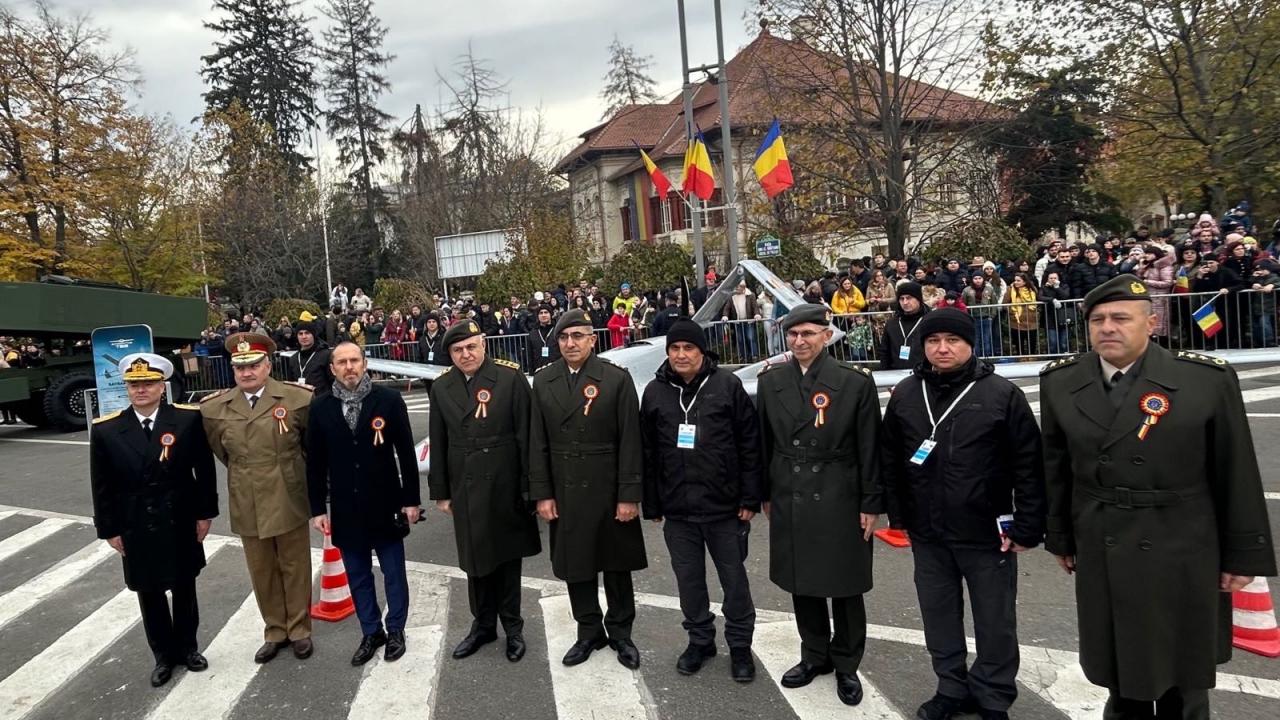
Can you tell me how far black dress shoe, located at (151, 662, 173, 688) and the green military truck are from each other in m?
13.8

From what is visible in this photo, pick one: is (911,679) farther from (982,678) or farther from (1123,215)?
(1123,215)

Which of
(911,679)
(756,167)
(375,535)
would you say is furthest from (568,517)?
(756,167)

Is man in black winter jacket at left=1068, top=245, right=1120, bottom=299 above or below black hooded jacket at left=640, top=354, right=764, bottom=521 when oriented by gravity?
above

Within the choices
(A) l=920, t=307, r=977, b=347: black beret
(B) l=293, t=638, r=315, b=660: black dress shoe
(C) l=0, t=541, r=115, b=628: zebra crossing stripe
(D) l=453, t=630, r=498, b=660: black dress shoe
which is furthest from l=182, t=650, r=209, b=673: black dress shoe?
(A) l=920, t=307, r=977, b=347: black beret

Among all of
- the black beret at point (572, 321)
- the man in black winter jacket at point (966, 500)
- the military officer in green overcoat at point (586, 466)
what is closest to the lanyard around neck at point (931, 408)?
the man in black winter jacket at point (966, 500)

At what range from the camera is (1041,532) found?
11.7 ft

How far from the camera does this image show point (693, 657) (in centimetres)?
455

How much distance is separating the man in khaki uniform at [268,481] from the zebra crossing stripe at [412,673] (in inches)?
24.5

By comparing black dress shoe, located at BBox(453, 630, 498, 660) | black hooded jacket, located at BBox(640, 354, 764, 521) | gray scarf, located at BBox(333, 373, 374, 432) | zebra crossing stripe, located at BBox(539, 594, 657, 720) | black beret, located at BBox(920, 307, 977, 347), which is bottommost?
zebra crossing stripe, located at BBox(539, 594, 657, 720)

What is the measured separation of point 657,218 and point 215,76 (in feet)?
87.6

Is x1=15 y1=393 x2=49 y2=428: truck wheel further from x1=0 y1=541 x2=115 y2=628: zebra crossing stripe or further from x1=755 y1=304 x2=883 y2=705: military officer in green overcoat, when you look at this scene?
x1=755 y1=304 x2=883 y2=705: military officer in green overcoat

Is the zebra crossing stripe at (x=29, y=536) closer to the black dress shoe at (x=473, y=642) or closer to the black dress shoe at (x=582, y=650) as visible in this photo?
the black dress shoe at (x=473, y=642)

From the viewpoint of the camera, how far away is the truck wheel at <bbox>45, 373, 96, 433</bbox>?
52.7ft

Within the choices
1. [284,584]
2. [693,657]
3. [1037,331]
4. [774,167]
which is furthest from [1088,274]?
[284,584]
